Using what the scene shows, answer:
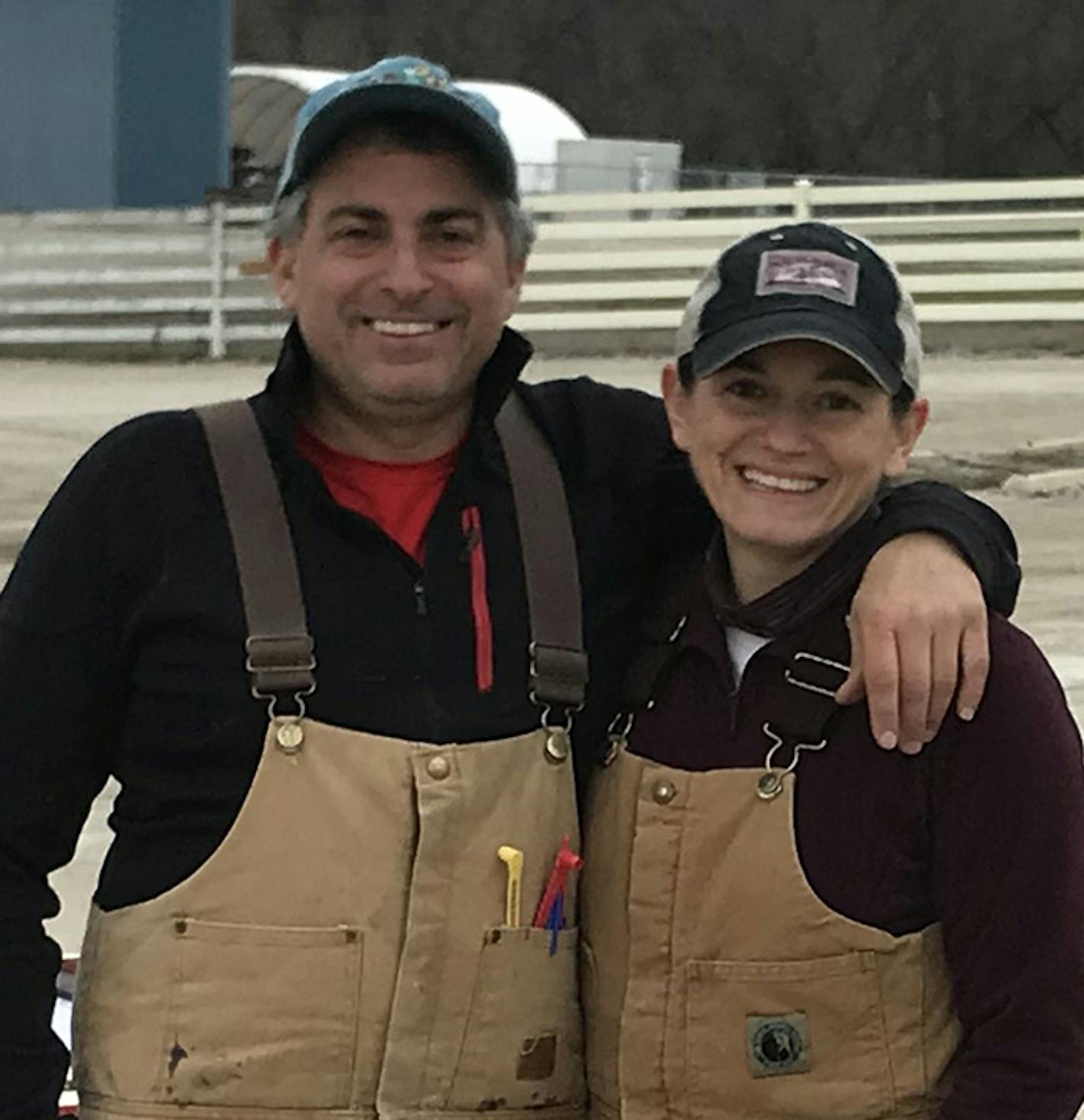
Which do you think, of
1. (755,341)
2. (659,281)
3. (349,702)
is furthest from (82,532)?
(659,281)

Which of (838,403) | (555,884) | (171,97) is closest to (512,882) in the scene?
(555,884)

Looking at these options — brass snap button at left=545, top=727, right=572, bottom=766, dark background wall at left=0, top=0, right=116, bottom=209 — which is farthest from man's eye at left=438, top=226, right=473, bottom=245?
dark background wall at left=0, top=0, right=116, bottom=209

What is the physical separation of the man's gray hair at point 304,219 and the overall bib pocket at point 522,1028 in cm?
65

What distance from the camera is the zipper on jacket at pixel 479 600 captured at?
1790mm

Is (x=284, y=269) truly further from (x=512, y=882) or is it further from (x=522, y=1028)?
(x=522, y=1028)

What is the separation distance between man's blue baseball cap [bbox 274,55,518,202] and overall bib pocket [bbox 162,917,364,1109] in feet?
2.30

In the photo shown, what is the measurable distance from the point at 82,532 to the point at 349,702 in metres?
0.27

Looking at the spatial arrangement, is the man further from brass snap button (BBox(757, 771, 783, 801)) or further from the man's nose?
brass snap button (BBox(757, 771, 783, 801))

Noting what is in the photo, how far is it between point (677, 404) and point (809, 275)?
0.19 metres

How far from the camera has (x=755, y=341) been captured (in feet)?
5.66

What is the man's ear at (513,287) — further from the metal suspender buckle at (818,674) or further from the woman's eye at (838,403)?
the metal suspender buckle at (818,674)

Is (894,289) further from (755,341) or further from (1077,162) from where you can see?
(1077,162)

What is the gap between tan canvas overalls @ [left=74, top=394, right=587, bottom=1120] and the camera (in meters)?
1.72

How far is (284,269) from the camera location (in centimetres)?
191
